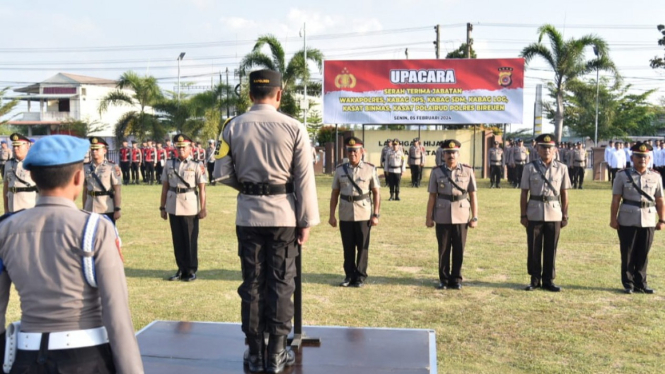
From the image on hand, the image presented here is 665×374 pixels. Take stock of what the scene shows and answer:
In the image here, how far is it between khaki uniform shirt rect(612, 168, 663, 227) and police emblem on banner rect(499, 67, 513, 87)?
16894 mm

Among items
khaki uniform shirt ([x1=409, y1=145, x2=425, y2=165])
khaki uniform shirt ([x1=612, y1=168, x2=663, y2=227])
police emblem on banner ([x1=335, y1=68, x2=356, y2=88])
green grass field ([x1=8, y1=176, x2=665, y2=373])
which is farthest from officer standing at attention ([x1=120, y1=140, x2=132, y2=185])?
khaki uniform shirt ([x1=612, y1=168, x2=663, y2=227])

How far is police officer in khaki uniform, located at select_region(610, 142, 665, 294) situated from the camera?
7.80 metres

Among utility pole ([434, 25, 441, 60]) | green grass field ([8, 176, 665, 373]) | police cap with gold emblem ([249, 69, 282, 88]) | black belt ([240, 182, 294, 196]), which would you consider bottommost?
green grass field ([8, 176, 665, 373])

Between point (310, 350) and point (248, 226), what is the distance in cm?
113

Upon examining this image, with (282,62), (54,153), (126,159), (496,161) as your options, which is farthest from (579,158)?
(54,153)

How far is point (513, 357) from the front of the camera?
546 centimetres

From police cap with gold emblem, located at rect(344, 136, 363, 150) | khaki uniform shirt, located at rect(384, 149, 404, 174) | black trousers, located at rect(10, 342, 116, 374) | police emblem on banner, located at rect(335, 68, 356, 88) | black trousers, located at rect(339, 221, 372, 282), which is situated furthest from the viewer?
police emblem on banner, located at rect(335, 68, 356, 88)

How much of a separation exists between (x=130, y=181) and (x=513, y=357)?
82.5 ft

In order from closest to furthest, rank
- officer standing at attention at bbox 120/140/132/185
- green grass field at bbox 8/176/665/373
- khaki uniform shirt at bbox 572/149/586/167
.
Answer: green grass field at bbox 8/176/665/373 < khaki uniform shirt at bbox 572/149/586/167 < officer standing at attention at bbox 120/140/132/185

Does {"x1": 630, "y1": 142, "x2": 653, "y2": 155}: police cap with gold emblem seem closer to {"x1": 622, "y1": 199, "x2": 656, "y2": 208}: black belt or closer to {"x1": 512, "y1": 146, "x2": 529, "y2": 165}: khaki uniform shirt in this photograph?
{"x1": 622, "y1": 199, "x2": 656, "y2": 208}: black belt

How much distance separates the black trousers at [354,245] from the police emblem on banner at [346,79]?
1739 centimetres

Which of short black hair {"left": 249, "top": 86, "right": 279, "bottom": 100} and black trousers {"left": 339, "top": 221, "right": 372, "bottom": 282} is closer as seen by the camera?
short black hair {"left": 249, "top": 86, "right": 279, "bottom": 100}

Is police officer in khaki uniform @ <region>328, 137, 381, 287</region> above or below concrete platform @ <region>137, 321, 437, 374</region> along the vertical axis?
above

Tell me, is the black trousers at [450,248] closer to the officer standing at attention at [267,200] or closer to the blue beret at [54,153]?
the officer standing at attention at [267,200]
